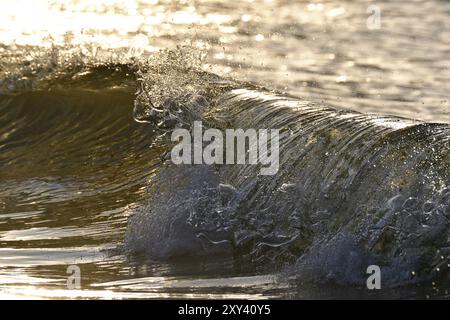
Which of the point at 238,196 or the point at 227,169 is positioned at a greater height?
the point at 227,169

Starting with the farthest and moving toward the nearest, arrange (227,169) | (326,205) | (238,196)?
1. (227,169)
2. (238,196)
3. (326,205)

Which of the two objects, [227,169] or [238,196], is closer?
[238,196]

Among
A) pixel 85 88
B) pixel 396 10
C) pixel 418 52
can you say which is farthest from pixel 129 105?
pixel 396 10

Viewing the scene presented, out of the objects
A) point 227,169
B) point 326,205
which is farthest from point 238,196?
point 326,205

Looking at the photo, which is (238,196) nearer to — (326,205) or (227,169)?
(227,169)

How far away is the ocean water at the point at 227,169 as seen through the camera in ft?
19.1

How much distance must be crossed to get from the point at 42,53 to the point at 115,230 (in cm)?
519

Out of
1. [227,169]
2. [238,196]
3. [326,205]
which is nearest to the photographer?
[326,205]

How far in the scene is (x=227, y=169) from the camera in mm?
7430

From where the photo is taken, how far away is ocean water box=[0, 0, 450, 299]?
582cm

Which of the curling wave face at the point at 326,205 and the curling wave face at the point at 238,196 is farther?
the curling wave face at the point at 238,196

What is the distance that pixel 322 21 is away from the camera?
15.8 m

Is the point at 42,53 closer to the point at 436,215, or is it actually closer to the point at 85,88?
the point at 85,88

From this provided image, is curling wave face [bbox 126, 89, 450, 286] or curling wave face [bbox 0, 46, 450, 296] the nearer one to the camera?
curling wave face [bbox 126, 89, 450, 286]
